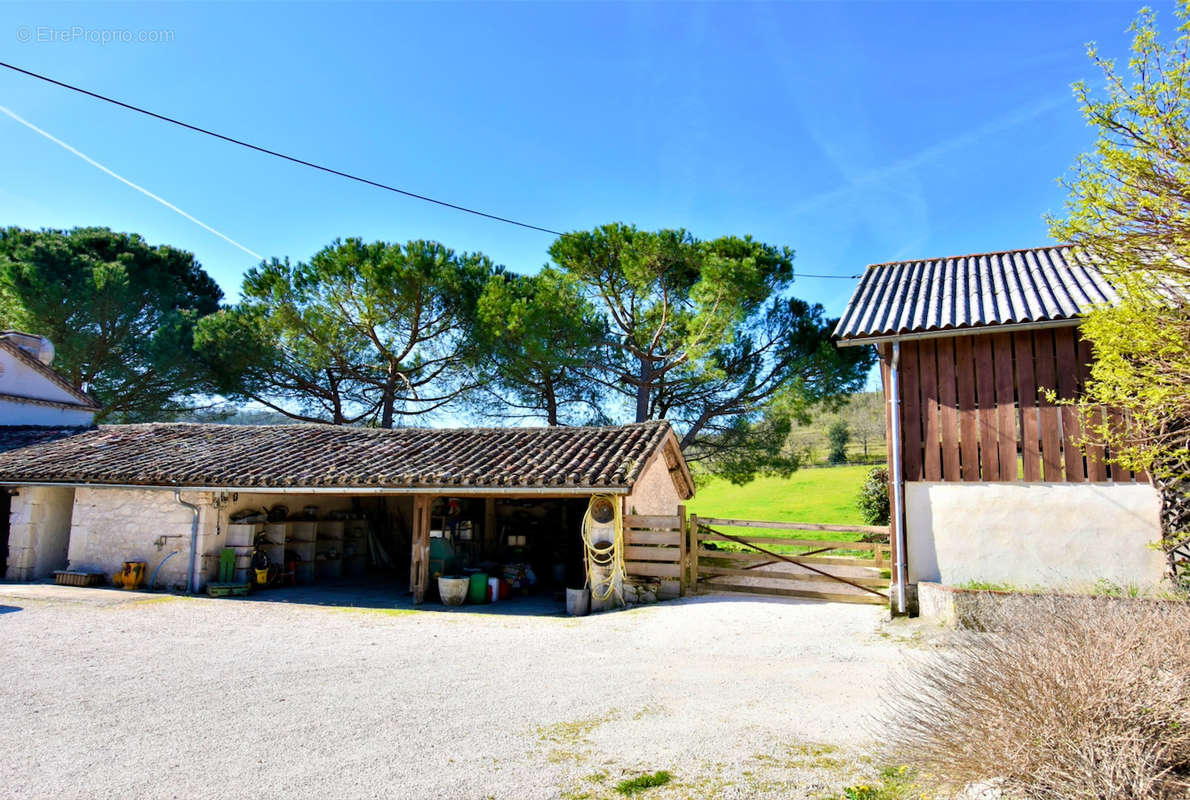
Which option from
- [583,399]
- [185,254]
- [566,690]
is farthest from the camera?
[185,254]

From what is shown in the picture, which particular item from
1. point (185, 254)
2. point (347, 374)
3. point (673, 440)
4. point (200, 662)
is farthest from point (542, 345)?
point (185, 254)

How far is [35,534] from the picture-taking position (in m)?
13.2

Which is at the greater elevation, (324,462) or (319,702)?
(324,462)

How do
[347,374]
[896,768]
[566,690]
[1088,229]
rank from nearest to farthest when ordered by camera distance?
[896,768]
[1088,229]
[566,690]
[347,374]

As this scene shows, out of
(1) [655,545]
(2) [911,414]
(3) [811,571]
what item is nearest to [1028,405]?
(2) [911,414]

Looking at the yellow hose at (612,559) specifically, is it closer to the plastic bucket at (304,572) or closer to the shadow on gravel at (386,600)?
the shadow on gravel at (386,600)

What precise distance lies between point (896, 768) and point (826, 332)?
14.6m

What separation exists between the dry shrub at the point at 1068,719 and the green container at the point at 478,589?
841 cm

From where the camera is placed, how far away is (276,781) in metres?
4.17

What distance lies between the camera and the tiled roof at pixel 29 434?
15580 millimetres

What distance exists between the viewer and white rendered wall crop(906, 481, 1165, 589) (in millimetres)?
8180

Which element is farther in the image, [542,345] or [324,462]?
[542,345]

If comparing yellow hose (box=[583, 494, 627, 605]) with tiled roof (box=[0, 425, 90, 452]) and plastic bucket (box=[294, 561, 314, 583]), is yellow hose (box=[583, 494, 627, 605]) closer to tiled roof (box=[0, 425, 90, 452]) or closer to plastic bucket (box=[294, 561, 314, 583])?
plastic bucket (box=[294, 561, 314, 583])

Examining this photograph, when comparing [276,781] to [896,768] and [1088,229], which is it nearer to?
[896,768]
